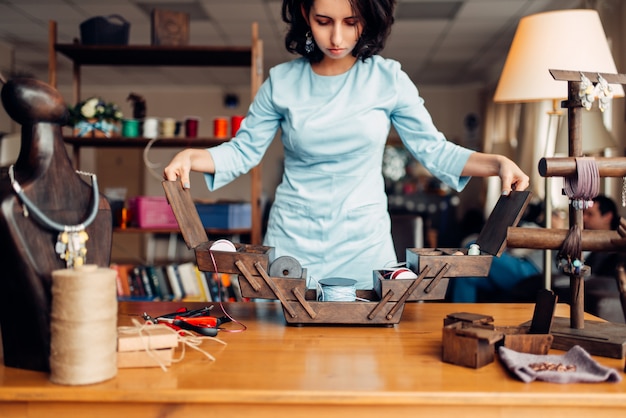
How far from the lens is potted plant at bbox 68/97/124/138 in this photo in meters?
3.55

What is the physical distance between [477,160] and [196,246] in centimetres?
67

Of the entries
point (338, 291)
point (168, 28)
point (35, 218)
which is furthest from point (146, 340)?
point (168, 28)

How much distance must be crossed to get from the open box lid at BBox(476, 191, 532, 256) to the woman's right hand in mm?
633

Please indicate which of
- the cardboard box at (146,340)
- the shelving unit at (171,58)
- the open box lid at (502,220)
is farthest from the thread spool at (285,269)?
the shelving unit at (171,58)

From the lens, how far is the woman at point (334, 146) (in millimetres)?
1461

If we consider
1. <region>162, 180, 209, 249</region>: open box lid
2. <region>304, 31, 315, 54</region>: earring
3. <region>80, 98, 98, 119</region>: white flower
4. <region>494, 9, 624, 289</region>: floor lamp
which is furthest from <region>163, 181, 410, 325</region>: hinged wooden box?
<region>80, 98, 98, 119</region>: white flower

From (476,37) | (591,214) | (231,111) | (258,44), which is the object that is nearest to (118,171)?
(231,111)

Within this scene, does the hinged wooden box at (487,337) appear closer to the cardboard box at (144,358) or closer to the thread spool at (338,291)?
the thread spool at (338,291)

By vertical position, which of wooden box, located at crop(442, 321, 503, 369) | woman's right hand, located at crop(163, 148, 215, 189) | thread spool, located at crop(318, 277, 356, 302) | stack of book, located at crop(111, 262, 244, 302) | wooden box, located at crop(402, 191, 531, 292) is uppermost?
woman's right hand, located at crop(163, 148, 215, 189)

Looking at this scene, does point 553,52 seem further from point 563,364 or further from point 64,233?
point 64,233

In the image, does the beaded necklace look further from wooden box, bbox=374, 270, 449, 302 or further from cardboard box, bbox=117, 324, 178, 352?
wooden box, bbox=374, 270, 449, 302

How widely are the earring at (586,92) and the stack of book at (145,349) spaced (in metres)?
0.85

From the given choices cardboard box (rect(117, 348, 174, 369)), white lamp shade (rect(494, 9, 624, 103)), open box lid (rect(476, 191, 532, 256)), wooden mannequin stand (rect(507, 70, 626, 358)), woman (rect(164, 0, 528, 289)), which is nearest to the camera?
cardboard box (rect(117, 348, 174, 369))

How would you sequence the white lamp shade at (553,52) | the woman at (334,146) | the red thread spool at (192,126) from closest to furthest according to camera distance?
the woman at (334,146) → the white lamp shade at (553,52) → the red thread spool at (192,126)
